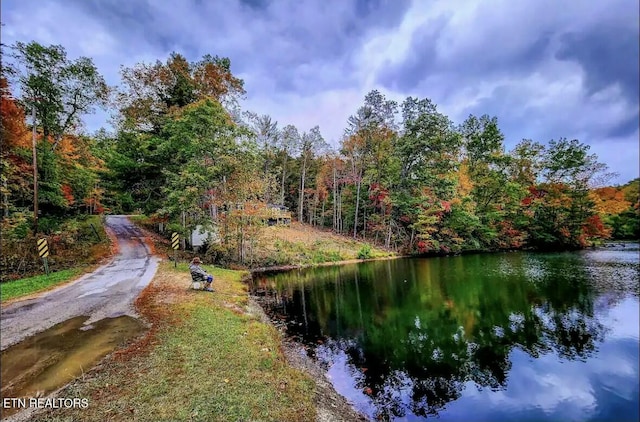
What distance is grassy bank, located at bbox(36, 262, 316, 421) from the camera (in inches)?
179

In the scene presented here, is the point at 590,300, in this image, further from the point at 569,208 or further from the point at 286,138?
the point at 286,138

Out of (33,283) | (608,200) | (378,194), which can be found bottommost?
(33,283)

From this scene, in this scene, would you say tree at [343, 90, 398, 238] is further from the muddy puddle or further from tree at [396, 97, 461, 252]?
the muddy puddle

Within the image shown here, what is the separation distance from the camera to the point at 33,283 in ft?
42.2

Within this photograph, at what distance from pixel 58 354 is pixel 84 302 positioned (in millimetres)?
4727

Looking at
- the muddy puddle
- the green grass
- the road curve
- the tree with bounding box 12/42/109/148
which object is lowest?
the muddy puddle

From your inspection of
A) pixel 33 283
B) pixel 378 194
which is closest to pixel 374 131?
pixel 378 194

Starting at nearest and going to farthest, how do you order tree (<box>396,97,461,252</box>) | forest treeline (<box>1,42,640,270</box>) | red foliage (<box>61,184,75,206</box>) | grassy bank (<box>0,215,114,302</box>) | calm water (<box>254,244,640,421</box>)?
calm water (<box>254,244,640,421</box>)
grassy bank (<box>0,215,114,302</box>)
forest treeline (<box>1,42,640,270</box>)
red foliage (<box>61,184,75,206</box>)
tree (<box>396,97,461,252</box>)

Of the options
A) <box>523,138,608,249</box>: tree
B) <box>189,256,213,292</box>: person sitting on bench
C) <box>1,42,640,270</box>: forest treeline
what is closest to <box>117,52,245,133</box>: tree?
<box>1,42,640,270</box>: forest treeline

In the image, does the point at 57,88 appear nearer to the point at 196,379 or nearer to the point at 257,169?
the point at 257,169

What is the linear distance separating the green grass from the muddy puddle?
538cm

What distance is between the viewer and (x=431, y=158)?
33.3 metres

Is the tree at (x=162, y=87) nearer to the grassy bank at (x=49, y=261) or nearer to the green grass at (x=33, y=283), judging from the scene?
the grassy bank at (x=49, y=261)

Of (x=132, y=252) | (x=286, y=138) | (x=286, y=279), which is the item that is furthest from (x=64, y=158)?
(x=286, y=138)
